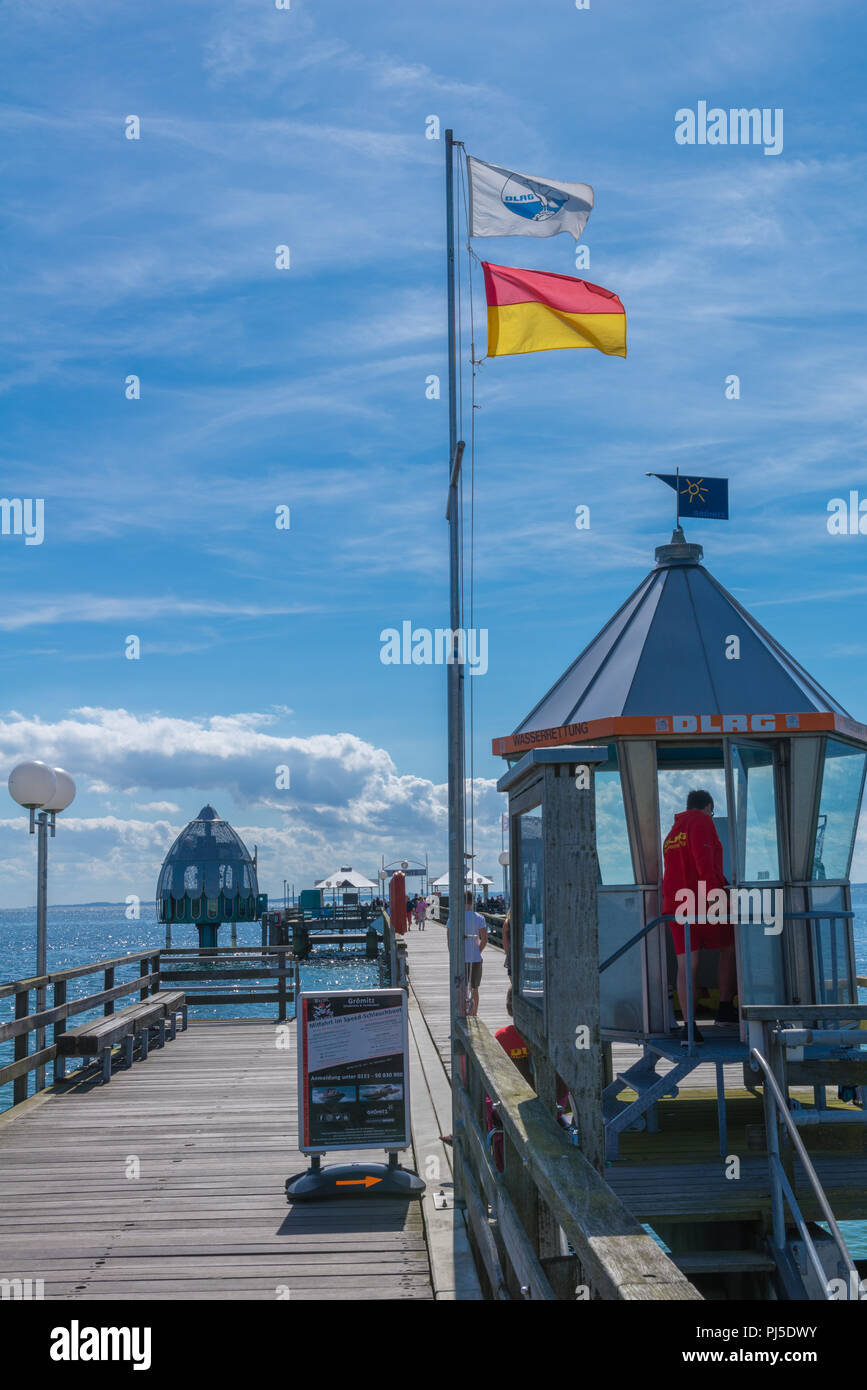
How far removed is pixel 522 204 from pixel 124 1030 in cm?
868

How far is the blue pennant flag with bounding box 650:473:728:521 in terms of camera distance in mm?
10555

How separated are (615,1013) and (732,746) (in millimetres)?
2156

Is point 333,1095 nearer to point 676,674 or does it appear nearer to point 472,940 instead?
point 676,674

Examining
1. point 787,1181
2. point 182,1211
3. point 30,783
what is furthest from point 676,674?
point 30,783

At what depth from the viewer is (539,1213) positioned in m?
4.64

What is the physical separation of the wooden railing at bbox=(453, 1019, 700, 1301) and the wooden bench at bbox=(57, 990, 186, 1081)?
522 cm

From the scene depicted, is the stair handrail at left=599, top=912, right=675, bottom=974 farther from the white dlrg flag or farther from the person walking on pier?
the white dlrg flag

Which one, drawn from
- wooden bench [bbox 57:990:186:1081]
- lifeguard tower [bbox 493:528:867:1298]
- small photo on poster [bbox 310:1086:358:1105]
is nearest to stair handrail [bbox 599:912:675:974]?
lifeguard tower [bbox 493:528:867:1298]

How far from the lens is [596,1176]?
3.84m

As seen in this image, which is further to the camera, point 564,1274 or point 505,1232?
point 505,1232
